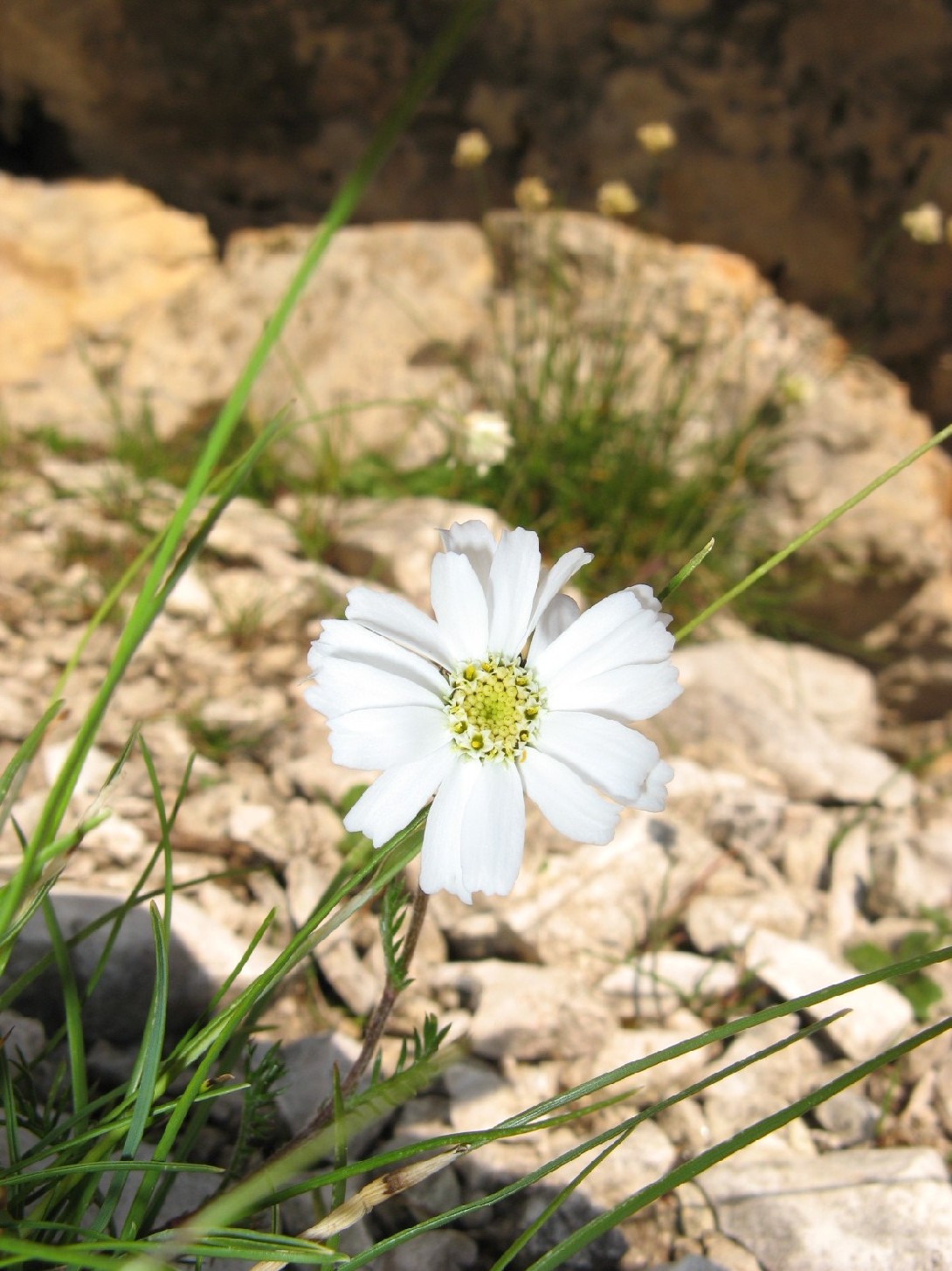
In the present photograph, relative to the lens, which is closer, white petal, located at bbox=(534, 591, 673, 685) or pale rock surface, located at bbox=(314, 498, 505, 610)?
white petal, located at bbox=(534, 591, 673, 685)

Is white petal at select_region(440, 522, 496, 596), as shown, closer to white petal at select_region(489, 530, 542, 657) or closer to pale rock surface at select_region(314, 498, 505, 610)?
white petal at select_region(489, 530, 542, 657)

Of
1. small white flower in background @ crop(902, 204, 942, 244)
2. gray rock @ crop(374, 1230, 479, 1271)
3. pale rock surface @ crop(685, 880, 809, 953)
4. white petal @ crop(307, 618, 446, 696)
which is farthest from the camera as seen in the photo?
small white flower in background @ crop(902, 204, 942, 244)

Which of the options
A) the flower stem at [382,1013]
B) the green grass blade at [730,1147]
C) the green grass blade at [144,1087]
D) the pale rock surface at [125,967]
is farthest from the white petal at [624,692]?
the pale rock surface at [125,967]

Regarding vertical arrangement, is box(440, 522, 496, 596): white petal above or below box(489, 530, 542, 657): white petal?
above

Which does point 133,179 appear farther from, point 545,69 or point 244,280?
point 545,69

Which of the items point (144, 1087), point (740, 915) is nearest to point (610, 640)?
point (144, 1087)

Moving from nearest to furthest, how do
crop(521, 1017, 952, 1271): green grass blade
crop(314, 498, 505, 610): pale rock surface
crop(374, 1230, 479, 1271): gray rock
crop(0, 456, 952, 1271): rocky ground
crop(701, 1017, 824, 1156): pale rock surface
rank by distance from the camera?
crop(521, 1017, 952, 1271): green grass blade, crop(374, 1230, 479, 1271): gray rock, crop(0, 456, 952, 1271): rocky ground, crop(701, 1017, 824, 1156): pale rock surface, crop(314, 498, 505, 610): pale rock surface

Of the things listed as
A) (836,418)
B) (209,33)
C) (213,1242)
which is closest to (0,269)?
(209,33)

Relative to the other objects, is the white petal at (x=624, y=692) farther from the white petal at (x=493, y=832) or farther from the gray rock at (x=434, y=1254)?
the gray rock at (x=434, y=1254)

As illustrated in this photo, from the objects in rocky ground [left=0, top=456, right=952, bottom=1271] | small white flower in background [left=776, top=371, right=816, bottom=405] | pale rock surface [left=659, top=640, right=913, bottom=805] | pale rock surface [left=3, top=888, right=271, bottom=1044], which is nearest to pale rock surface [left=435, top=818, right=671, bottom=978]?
rocky ground [left=0, top=456, right=952, bottom=1271]
